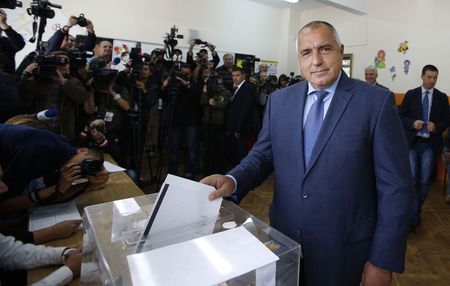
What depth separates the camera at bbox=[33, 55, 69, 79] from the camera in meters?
2.28

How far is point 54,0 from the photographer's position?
483cm

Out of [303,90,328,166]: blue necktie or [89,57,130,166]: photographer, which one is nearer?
[303,90,328,166]: blue necktie

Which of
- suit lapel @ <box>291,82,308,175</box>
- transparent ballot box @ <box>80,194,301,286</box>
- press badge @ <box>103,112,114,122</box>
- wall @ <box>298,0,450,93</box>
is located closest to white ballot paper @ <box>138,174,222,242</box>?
transparent ballot box @ <box>80,194,301,286</box>

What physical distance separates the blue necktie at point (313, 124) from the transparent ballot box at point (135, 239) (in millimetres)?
403

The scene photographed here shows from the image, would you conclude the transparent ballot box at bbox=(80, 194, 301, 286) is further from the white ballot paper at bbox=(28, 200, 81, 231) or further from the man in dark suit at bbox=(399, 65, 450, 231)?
the man in dark suit at bbox=(399, 65, 450, 231)

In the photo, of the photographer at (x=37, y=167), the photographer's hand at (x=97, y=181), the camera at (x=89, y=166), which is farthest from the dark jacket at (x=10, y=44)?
the camera at (x=89, y=166)

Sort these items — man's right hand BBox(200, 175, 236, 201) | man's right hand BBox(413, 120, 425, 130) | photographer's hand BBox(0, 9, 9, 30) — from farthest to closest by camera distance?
man's right hand BBox(413, 120, 425, 130) < photographer's hand BBox(0, 9, 9, 30) < man's right hand BBox(200, 175, 236, 201)

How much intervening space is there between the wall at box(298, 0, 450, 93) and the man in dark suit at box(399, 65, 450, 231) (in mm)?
2190

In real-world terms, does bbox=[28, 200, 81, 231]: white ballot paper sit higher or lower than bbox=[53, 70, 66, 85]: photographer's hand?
lower

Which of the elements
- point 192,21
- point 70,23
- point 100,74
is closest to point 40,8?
point 70,23

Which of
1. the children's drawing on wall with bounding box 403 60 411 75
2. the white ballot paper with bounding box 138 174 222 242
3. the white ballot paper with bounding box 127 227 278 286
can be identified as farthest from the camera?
the children's drawing on wall with bounding box 403 60 411 75

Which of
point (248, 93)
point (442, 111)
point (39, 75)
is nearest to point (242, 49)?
point (248, 93)

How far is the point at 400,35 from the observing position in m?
5.56

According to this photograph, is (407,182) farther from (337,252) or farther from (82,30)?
(82,30)
